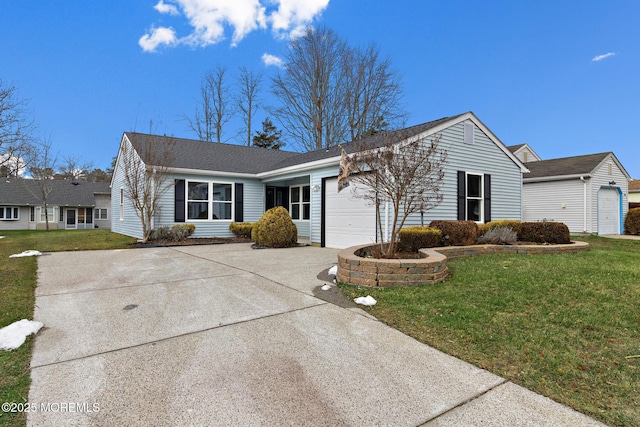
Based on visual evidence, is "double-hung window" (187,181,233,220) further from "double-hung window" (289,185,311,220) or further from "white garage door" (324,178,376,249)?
"white garage door" (324,178,376,249)

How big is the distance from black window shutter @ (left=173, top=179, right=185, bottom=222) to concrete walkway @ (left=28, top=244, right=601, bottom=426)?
753 cm

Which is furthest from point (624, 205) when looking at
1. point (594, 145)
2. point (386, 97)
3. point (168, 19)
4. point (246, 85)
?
point (246, 85)

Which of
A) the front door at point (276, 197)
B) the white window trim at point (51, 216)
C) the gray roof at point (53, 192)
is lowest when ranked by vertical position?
the white window trim at point (51, 216)

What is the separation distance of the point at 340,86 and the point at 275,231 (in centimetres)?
1616

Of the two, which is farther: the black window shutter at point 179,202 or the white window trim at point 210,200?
the white window trim at point 210,200

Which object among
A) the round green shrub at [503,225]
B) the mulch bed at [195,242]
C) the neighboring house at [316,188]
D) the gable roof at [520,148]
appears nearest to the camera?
the round green shrub at [503,225]

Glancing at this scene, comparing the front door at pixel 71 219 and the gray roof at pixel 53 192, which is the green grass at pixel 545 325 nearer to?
the gray roof at pixel 53 192

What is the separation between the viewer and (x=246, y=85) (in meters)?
26.6

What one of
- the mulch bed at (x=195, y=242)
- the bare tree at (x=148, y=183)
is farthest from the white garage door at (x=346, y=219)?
the bare tree at (x=148, y=183)

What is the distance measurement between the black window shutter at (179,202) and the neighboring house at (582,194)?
1542 centimetres

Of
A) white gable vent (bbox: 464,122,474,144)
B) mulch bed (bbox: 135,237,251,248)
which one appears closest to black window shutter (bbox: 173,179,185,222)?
mulch bed (bbox: 135,237,251,248)

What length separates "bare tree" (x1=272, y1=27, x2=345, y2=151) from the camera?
74.7 feet

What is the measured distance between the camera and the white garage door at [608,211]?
Result: 15.2 metres

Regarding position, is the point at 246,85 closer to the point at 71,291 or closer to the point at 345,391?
the point at 71,291
